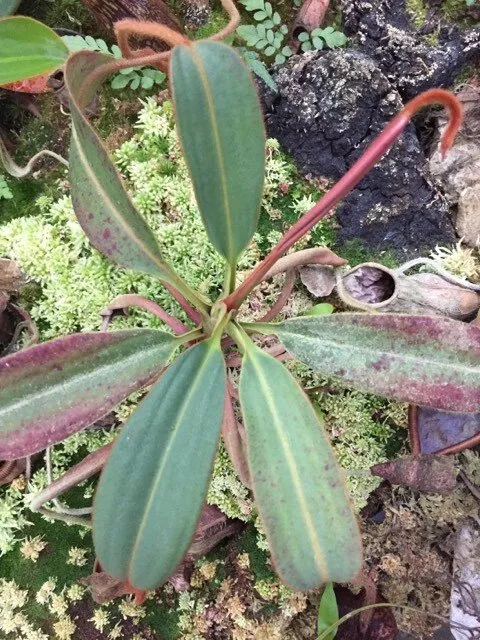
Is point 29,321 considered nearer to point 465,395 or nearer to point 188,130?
point 188,130

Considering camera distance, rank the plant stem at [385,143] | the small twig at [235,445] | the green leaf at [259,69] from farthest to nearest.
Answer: the green leaf at [259,69], the small twig at [235,445], the plant stem at [385,143]

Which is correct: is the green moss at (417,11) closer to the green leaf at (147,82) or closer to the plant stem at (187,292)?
the green leaf at (147,82)

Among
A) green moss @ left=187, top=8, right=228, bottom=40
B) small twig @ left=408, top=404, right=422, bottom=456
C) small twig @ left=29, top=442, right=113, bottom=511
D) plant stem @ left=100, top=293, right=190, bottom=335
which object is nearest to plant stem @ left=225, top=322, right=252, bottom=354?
plant stem @ left=100, top=293, right=190, bottom=335

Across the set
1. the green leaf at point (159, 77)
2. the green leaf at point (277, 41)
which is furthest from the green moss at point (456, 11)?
the green leaf at point (159, 77)

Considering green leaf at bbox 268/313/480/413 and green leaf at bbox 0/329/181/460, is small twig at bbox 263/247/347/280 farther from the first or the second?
green leaf at bbox 0/329/181/460

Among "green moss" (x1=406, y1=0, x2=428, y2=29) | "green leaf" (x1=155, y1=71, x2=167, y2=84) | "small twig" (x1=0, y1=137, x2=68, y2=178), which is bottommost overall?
"small twig" (x1=0, y1=137, x2=68, y2=178)

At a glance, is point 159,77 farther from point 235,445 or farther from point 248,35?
point 235,445


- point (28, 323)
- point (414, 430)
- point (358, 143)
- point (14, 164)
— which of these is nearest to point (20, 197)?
point (14, 164)
